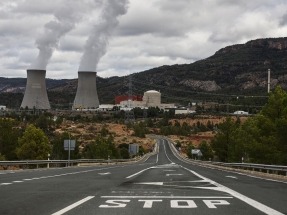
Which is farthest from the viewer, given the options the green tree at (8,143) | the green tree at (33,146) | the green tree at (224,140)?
the green tree at (224,140)

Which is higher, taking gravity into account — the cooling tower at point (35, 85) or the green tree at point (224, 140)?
the cooling tower at point (35, 85)

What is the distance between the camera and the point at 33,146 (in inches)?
3063

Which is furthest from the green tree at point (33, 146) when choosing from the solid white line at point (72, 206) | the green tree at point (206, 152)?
the solid white line at point (72, 206)

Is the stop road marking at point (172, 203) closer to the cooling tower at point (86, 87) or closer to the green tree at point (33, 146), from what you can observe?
the green tree at point (33, 146)

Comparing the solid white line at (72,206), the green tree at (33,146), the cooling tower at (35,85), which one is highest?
the cooling tower at (35,85)

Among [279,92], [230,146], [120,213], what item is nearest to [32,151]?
[230,146]

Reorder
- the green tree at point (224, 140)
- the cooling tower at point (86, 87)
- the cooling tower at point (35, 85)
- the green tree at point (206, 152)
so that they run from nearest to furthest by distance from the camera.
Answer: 1. the green tree at point (224, 140)
2. the cooling tower at point (35, 85)
3. the cooling tower at point (86, 87)
4. the green tree at point (206, 152)

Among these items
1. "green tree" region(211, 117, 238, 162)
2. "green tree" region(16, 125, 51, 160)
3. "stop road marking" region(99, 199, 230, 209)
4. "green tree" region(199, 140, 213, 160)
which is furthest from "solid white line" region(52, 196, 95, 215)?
"green tree" region(199, 140, 213, 160)

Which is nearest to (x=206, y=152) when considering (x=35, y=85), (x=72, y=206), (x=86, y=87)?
(x=86, y=87)

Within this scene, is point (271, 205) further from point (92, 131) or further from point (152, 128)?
point (152, 128)

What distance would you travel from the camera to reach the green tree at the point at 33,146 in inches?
3009

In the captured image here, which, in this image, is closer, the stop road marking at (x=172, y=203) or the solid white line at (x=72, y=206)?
the solid white line at (x=72, y=206)

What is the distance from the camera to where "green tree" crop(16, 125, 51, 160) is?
251 feet

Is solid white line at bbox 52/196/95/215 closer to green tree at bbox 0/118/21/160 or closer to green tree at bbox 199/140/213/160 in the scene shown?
green tree at bbox 0/118/21/160
